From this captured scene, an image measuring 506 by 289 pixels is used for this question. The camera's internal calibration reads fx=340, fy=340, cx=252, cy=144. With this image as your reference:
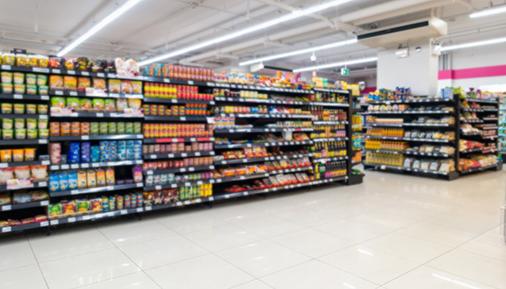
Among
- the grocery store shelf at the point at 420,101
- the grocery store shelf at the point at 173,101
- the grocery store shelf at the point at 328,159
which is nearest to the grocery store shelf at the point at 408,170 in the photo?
the grocery store shelf at the point at 420,101

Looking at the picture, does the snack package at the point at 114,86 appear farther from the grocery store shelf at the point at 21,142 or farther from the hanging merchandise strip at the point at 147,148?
the grocery store shelf at the point at 21,142

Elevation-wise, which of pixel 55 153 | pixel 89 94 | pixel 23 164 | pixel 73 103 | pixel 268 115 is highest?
pixel 89 94

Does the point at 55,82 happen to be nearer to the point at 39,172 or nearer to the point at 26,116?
the point at 26,116

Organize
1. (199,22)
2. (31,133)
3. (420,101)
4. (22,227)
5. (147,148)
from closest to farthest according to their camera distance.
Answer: (22,227) → (31,133) → (147,148) → (420,101) → (199,22)

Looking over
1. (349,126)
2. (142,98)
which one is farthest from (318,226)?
(349,126)

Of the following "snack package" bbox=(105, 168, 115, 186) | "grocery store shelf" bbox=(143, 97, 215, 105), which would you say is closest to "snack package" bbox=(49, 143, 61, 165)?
"snack package" bbox=(105, 168, 115, 186)

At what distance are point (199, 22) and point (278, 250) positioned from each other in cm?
999

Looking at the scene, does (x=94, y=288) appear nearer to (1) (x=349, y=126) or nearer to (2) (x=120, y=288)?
(2) (x=120, y=288)

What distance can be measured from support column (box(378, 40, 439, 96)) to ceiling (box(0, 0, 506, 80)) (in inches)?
34.9

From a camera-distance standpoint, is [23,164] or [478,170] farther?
[478,170]

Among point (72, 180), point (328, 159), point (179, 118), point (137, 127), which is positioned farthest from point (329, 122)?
point (72, 180)

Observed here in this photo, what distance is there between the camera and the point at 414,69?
9.15 metres

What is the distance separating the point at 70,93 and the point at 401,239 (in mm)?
4550

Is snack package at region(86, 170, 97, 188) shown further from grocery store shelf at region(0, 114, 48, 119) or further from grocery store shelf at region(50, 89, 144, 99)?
grocery store shelf at region(50, 89, 144, 99)
